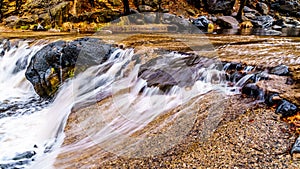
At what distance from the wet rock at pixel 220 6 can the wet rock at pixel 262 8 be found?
3.85 meters

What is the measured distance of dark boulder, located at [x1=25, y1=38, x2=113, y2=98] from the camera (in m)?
8.03

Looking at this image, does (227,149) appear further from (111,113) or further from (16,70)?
(16,70)

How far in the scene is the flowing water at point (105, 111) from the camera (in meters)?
4.71

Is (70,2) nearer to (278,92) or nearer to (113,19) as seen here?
(113,19)

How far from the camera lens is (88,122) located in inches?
222

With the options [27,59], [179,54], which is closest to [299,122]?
[179,54]

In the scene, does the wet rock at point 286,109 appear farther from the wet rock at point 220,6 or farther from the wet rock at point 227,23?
the wet rock at point 220,6

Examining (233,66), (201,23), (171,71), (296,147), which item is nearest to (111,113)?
(171,71)

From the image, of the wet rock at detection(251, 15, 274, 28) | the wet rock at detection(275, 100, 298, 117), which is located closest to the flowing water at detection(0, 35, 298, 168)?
the wet rock at detection(275, 100, 298, 117)

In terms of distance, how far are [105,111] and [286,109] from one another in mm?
3451

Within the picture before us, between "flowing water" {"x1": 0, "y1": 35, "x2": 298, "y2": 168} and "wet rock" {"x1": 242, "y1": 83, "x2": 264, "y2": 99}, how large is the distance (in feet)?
0.83

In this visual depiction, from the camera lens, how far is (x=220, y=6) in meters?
23.0

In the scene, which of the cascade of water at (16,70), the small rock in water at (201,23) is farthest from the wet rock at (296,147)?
the small rock in water at (201,23)

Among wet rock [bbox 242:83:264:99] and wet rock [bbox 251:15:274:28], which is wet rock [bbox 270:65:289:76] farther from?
wet rock [bbox 251:15:274:28]
